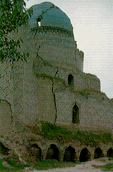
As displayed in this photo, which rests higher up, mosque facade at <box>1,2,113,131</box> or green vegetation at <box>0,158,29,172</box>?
mosque facade at <box>1,2,113,131</box>

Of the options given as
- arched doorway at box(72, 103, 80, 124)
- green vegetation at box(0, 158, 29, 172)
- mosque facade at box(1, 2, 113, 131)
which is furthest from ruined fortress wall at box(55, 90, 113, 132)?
green vegetation at box(0, 158, 29, 172)

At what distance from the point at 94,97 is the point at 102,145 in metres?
3.36

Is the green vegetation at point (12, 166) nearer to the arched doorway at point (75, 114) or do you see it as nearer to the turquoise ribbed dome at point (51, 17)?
the arched doorway at point (75, 114)

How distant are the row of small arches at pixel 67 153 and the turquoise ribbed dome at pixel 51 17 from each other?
898 cm

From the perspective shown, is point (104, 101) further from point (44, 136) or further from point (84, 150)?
point (44, 136)

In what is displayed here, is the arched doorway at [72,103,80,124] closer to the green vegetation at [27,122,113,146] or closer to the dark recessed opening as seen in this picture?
the green vegetation at [27,122,113,146]

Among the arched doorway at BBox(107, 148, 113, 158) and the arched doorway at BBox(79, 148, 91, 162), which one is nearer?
the arched doorway at BBox(79, 148, 91, 162)

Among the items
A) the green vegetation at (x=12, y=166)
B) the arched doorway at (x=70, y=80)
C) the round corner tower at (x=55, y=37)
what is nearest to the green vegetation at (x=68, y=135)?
the green vegetation at (x=12, y=166)

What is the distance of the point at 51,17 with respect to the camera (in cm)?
2152

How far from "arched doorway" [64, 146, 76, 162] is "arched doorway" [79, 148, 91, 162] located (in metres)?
1.03

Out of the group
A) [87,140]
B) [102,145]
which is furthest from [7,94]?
[102,145]

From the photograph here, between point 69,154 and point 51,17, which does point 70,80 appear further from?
point 69,154

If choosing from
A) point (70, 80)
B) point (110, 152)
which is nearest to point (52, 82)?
point (70, 80)

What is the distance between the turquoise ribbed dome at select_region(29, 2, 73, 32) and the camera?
21250 mm
